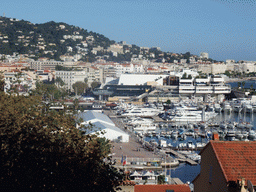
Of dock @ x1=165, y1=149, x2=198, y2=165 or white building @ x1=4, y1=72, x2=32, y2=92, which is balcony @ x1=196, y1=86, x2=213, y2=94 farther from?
dock @ x1=165, y1=149, x2=198, y2=165

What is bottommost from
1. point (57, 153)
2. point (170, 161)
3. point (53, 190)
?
point (170, 161)

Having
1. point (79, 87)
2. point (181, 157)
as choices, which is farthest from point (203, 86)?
point (181, 157)

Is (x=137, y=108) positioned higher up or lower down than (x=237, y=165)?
lower down

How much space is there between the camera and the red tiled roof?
20.4ft

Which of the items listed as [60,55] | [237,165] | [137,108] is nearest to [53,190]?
[237,165]

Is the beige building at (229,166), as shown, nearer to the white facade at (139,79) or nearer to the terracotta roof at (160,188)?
the terracotta roof at (160,188)

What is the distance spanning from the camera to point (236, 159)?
21.1 ft

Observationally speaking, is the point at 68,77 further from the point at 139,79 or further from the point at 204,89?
the point at 204,89

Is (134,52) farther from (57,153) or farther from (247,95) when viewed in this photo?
(57,153)

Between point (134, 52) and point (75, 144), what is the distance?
129m

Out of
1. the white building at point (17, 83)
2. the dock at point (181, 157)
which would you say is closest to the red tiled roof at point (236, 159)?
the dock at point (181, 157)

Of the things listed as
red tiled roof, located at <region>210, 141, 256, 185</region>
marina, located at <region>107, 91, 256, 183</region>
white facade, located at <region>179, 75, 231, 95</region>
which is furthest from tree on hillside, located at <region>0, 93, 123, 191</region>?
white facade, located at <region>179, 75, 231, 95</region>

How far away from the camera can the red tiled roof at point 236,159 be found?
20.4 ft

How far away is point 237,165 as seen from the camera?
633 centimetres
